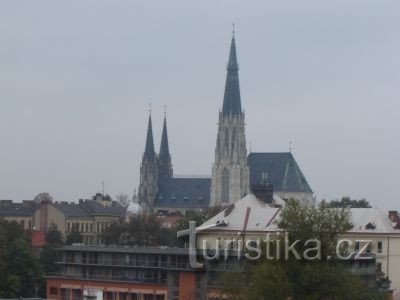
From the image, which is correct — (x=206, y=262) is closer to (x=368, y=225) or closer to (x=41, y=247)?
(x=368, y=225)

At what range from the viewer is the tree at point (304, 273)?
202 feet

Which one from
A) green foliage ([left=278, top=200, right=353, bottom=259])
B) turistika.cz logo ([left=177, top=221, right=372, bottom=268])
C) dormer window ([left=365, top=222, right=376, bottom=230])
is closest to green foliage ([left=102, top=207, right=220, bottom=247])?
dormer window ([left=365, top=222, right=376, bottom=230])

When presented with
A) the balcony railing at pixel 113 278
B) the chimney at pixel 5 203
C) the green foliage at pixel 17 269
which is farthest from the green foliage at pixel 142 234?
the balcony railing at pixel 113 278

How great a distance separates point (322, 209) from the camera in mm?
66375

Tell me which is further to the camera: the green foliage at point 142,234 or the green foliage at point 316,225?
the green foliage at point 142,234

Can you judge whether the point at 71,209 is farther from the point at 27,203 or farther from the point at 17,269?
the point at 17,269

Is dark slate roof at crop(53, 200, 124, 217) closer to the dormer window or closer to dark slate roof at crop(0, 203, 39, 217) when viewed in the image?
dark slate roof at crop(0, 203, 39, 217)

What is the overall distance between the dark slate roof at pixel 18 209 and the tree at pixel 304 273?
11329 centimetres

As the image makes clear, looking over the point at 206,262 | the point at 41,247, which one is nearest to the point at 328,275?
the point at 206,262

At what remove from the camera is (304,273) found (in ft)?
203

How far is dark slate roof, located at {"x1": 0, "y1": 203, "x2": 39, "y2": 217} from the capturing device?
177 metres

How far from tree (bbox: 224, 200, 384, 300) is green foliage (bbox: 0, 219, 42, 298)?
3664cm

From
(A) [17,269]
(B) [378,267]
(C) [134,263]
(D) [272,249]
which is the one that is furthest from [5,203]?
(D) [272,249]

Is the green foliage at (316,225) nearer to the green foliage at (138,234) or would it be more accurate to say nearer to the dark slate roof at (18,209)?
the green foliage at (138,234)
